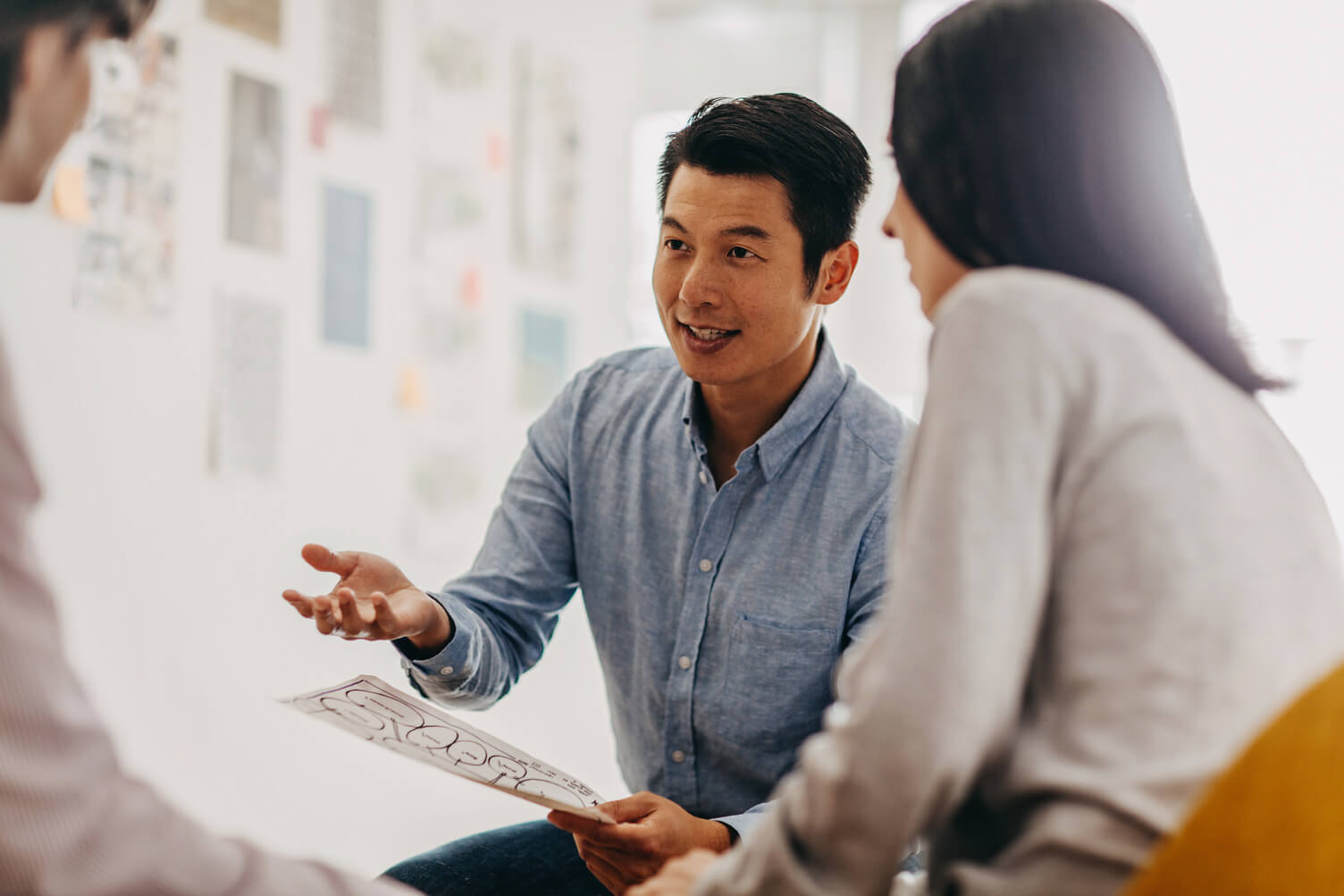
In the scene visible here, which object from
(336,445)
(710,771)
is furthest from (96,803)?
(336,445)

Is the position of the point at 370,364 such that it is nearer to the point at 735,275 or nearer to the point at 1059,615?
the point at 735,275

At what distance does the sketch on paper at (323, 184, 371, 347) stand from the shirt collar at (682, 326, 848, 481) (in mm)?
912

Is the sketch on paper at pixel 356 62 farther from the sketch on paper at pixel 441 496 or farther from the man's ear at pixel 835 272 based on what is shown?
the man's ear at pixel 835 272

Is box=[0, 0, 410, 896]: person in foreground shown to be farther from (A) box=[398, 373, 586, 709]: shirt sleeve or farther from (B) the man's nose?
(B) the man's nose

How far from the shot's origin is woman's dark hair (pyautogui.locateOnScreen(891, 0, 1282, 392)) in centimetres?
71

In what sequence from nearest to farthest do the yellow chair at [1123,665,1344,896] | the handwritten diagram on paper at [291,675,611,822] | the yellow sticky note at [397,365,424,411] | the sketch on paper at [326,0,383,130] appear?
the yellow chair at [1123,665,1344,896]
the handwritten diagram on paper at [291,675,611,822]
the sketch on paper at [326,0,383,130]
the yellow sticky note at [397,365,424,411]

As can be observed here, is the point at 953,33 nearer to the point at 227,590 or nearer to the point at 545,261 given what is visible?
the point at 227,590

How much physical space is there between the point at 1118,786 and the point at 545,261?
2.44 metres

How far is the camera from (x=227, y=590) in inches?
74.6

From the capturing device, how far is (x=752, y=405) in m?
1.47


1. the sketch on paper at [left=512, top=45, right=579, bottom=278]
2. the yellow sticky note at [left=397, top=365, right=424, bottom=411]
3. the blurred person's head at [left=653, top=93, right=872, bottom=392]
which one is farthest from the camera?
the sketch on paper at [left=512, top=45, right=579, bottom=278]

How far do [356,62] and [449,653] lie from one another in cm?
137

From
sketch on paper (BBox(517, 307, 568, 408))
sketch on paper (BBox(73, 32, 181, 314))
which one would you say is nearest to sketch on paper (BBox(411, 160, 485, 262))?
sketch on paper (BBox(517, 307, 568, 408))

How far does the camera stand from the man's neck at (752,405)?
4.81 ft
